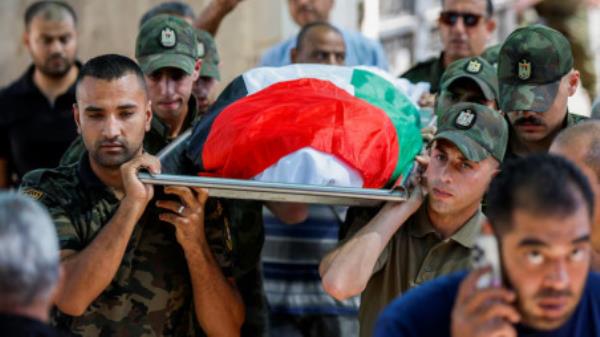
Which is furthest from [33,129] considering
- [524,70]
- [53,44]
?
[524,70]

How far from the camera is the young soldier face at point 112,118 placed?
18.0ft

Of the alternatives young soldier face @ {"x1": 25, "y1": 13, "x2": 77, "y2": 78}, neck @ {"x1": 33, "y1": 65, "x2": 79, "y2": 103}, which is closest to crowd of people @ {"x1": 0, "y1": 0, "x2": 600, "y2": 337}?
neck @ {"x1": 33, "y1": 65, "x2": 79, "y2": 103}

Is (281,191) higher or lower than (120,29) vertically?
higher

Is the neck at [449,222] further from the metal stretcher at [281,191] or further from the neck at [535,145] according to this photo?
the neck at [535,145]

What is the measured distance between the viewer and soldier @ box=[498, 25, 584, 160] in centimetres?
583

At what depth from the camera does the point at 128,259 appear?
546cm

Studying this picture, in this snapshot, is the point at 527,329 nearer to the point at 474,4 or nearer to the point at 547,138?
the point at 547,138

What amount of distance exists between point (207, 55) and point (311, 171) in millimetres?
2036

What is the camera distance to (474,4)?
7.25 m

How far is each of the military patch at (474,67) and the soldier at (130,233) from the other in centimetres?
134

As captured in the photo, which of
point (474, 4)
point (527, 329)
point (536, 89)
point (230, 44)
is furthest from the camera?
point (230, 44)

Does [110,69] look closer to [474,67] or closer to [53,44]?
[474,67]

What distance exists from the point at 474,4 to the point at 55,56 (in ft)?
7.70

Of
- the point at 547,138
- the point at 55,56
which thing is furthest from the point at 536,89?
the point at 55,56
